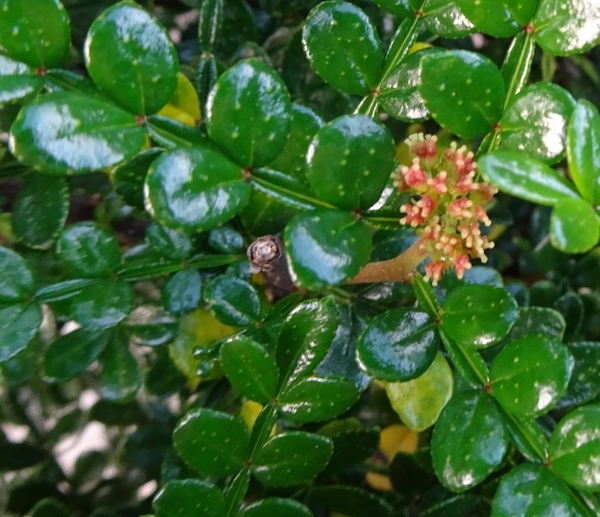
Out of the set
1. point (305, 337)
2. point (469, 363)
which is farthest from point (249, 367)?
point (469, 363)

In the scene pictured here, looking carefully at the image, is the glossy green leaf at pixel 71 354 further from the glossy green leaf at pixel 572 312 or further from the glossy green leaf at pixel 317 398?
the glossy green leaf at pixel 572 312

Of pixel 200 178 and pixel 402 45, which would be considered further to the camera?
pixel 402 45

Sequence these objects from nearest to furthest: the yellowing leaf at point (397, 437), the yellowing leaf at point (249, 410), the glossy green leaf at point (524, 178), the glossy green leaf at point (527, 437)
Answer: the glossy green leaf at point (524, 178) → the glossy green leaf at point (527, 437) → the yellowing leaf at point (249, 410) → the yellowing leaf at point (397, 437)

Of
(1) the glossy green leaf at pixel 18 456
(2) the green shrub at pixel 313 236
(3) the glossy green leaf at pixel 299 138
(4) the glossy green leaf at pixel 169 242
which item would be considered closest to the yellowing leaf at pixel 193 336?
(2) the green shrub at pixel 313 236

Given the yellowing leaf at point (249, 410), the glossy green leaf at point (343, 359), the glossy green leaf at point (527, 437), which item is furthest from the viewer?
the yellowing leaf at point (249, 410)

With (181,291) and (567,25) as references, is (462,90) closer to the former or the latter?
(567,25)

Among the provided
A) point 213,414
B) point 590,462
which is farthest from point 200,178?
point 590,462

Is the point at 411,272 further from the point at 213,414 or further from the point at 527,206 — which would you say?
the point at 527,206
